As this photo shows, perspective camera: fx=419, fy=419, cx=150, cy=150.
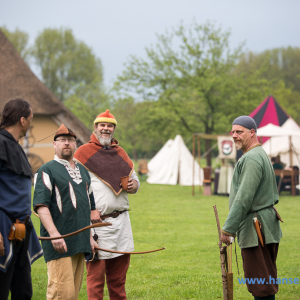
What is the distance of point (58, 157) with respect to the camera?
10.2 ft

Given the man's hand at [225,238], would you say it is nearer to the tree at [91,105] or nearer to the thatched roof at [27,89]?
the thatched roof at [27,89]

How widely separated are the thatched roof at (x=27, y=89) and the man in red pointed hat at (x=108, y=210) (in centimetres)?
1423

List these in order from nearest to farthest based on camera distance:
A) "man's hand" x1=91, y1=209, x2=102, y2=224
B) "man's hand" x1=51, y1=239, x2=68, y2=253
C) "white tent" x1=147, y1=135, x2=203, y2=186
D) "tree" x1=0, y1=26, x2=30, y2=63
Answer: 1. "man's hand" x1=51, y1=239, x2=68, y2=253
2. "man's hand" x1=91, y1=209, x2=102, y2=224
3. "white tent" x1=147, y1=135, x2=203, y2=186
4. "tree" x1=0, y1=26, x2=30, y2=63

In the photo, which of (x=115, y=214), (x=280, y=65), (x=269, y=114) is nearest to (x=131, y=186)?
(x=115, y=214)

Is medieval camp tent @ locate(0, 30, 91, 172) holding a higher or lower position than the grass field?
higher

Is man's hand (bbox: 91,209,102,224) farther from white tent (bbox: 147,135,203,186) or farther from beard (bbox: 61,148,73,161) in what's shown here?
white tent (bbox: 147,135,203,186)

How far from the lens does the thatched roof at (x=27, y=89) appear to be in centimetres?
1791

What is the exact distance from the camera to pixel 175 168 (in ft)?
64.9

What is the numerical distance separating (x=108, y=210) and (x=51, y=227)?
74 centimetres

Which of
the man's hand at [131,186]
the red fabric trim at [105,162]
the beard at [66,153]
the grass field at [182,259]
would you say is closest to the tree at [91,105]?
the grass field at [182,259]

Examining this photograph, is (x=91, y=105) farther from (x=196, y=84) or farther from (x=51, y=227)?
(x=51, y=227)

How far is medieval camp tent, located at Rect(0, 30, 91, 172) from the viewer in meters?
17.9

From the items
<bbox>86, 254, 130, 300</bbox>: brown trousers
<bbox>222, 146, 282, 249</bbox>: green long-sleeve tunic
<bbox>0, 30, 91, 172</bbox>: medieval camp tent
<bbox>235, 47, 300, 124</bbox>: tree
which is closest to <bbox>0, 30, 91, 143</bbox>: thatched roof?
<bbox>0, 30, 91, 172</bbox>: medieval camp tent

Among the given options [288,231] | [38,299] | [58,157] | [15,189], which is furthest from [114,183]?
[288,231]
